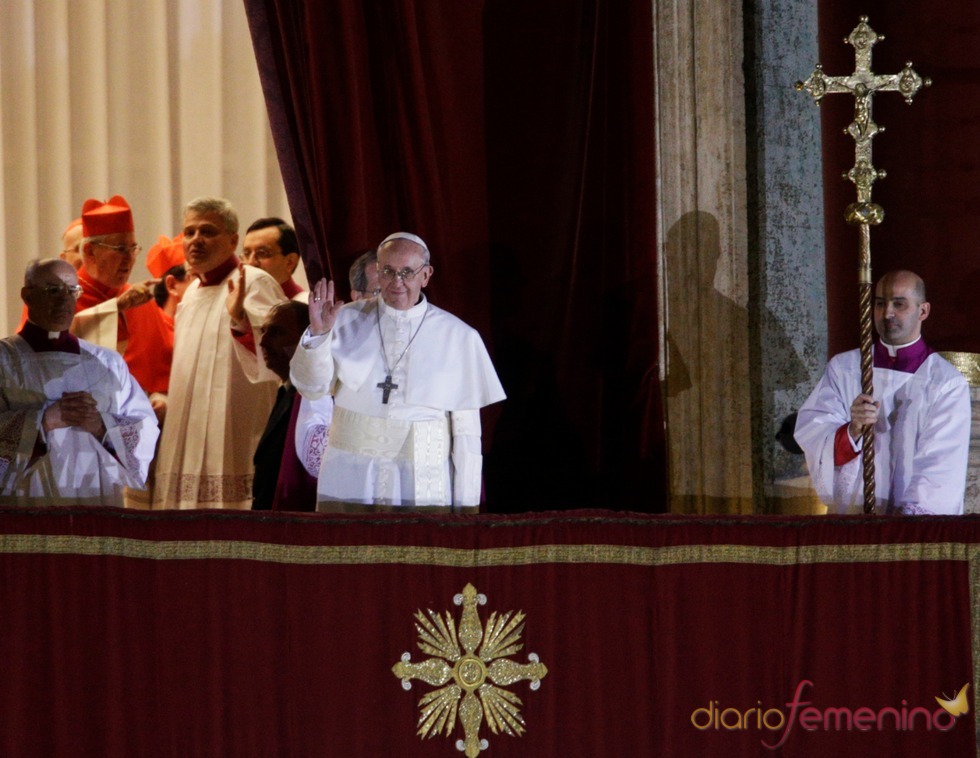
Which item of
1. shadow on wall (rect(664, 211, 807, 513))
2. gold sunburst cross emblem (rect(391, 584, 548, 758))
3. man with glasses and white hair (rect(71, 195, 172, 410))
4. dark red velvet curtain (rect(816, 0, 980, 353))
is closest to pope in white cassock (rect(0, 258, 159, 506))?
man with glasses and white hair (rect(71, 195, 172, 410))

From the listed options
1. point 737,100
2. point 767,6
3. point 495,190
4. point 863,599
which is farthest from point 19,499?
point 767,6

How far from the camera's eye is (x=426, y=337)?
14.8 feet

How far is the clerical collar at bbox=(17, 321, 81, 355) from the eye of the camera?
4668 millimetres

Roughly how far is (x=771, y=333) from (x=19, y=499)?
2.94 metres

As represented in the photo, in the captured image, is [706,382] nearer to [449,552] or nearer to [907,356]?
[907,356]

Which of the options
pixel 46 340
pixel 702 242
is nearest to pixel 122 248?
pixel 46 340

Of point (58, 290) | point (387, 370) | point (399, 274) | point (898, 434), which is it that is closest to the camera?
point (399, 274)

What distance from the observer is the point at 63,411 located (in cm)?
448

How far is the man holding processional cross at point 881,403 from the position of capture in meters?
4.47

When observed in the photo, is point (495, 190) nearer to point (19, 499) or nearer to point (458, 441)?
point (458, 441)

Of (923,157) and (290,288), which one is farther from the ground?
(923,157)

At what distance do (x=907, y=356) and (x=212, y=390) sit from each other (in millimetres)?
2754

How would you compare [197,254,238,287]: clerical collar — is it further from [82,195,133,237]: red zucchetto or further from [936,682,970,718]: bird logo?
[936,682,970,718]: bird logo

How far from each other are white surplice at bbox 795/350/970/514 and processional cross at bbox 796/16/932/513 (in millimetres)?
196
